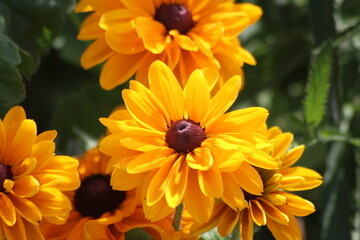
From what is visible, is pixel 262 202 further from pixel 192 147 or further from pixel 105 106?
pixel 105 106

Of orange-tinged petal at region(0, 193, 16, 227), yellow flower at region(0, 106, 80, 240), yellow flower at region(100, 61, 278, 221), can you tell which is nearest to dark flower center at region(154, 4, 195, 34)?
yellow flower at region(100, 61, 278, 221)

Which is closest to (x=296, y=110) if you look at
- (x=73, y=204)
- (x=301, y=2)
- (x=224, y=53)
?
(x=301, y=2)

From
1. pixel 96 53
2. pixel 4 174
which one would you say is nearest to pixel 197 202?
pixel 4 174

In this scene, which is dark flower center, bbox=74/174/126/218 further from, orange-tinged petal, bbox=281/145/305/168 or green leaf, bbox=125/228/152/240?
orange-tinged petal, bbox=281/145/305/168

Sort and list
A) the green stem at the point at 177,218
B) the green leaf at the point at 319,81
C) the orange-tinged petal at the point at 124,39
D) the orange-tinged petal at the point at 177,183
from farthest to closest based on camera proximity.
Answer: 1. the green leaf at the point at 319,81
2. the orange-tinged petal at the point at 124,39
3. the green stem at the point at 177,218
4. the orange-tinged petal at the point at 177,183

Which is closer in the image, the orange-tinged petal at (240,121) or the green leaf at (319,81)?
the orange-tinged petal at (240,121)

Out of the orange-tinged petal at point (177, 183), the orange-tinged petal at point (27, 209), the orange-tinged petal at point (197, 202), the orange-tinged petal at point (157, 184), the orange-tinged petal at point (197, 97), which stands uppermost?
the orange-tinged petal at point (197, 97)

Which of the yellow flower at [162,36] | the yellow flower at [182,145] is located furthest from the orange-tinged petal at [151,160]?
the yellow flower at [162,36]

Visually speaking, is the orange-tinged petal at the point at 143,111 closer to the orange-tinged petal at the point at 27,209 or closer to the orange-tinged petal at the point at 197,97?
the orange-tinged petal at the point at 197,97
